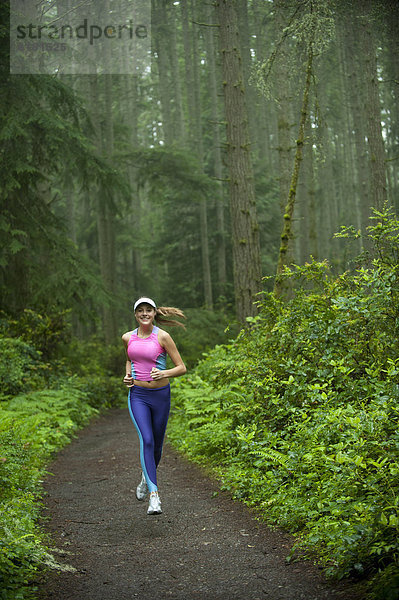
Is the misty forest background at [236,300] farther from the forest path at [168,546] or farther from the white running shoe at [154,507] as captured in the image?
the white running shoe at [154,507]

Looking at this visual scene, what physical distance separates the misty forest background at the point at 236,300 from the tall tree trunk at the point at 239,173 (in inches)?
1.4

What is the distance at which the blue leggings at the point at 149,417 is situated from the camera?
575 cm

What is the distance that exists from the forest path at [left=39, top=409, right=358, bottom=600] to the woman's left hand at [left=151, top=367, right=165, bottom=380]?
1394 mm

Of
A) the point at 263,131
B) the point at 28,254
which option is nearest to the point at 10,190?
the point at 28,254

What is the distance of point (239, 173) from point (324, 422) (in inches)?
341

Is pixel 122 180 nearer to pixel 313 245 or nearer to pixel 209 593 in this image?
pixel 313 245

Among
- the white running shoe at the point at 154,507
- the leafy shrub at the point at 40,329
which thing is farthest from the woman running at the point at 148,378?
the leafy shrub at the point at 40,329

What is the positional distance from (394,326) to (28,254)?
35.1 ft

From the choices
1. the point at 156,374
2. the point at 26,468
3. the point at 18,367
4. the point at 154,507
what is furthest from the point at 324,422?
the point at 18,367

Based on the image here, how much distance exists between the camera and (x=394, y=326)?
6.35 m

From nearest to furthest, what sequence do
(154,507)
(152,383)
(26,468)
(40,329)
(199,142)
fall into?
(154,507)
(152,383)
(26,468)
(40,329)
(199,142)

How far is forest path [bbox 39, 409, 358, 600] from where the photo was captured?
394 centimetres

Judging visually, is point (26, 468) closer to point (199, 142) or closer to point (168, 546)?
point (168, 546)

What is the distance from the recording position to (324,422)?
18.2 feet
